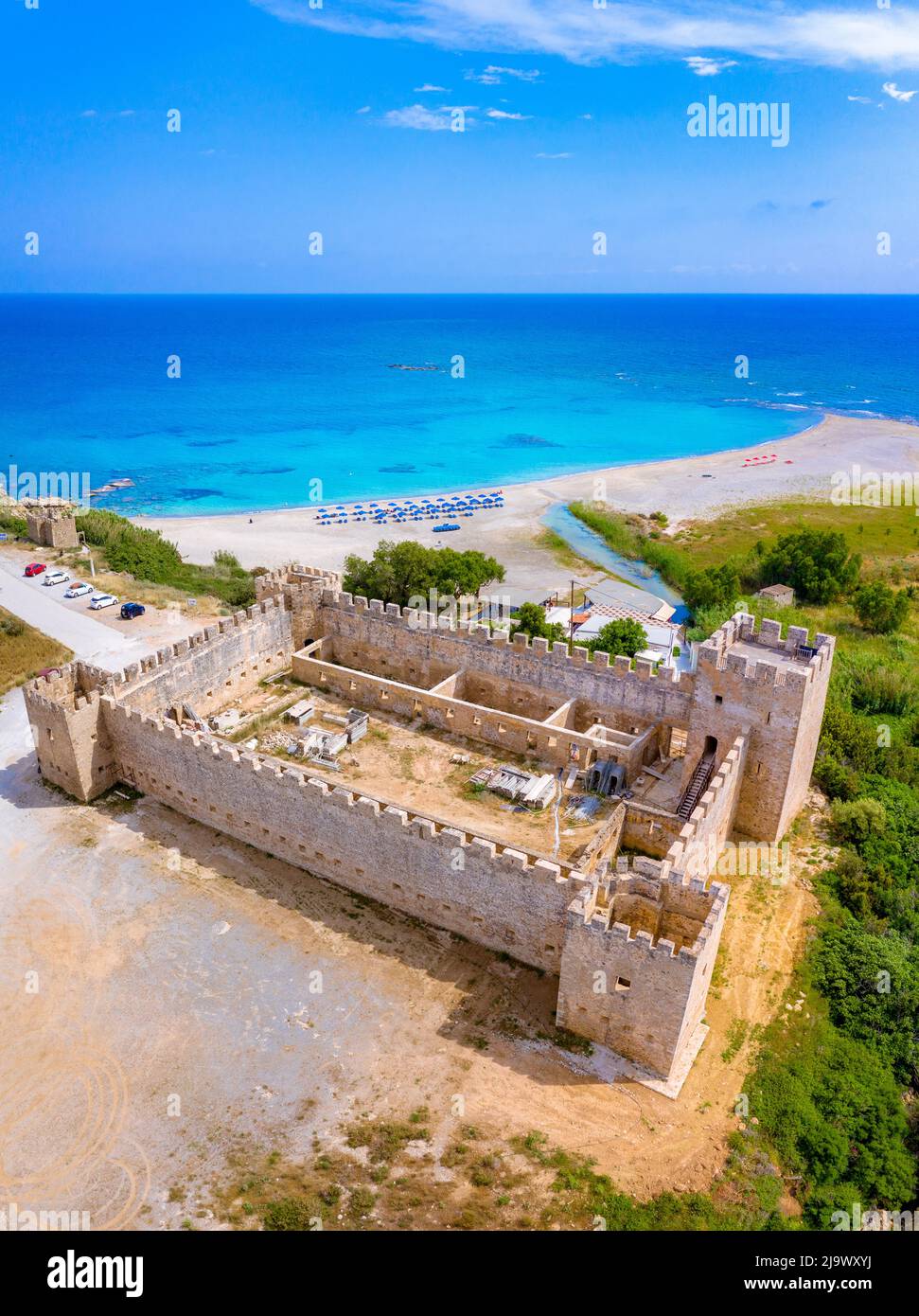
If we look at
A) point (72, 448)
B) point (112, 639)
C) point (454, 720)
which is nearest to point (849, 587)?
point (454, 720)

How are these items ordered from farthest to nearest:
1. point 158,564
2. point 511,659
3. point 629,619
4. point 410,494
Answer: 1. point 410,494
2. point 158,564
3. point 629,619
4. point 511,659

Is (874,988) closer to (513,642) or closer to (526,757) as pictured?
(526,757)

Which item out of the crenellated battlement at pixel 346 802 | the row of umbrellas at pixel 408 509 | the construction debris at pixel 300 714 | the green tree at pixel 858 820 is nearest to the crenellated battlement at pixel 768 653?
the green tree at pixel 858 820

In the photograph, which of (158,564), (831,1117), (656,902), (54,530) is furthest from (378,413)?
(831,1117)

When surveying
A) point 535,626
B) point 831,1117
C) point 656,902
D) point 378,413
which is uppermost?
point 378,413

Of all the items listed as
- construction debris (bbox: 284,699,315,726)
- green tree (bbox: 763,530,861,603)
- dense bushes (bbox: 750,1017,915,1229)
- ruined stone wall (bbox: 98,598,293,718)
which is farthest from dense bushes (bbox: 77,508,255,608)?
dense bushes (bbox: 750,1017,915,1229)
